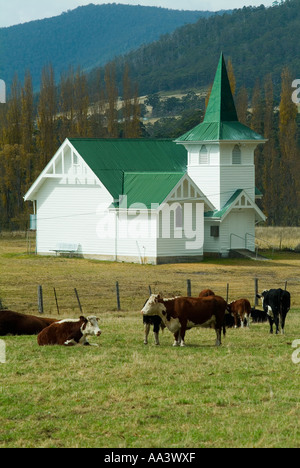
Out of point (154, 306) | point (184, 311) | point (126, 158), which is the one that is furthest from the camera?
point (126, 158)

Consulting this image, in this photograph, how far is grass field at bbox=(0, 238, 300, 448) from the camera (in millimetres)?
11258

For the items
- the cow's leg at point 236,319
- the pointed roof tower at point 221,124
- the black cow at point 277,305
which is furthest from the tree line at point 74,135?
the black cow at point 277,305

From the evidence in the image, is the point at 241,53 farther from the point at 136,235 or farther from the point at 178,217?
the point at 136,235

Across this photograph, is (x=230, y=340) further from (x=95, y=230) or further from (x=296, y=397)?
(x=95, y=230)

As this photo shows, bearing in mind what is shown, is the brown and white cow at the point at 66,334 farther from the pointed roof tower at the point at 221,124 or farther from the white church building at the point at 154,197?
the pointed roof tower at the point at 221,124

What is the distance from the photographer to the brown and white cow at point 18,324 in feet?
64.0

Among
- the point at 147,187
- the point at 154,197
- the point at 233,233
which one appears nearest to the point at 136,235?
the point at 154,197

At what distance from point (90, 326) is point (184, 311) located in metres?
1.72

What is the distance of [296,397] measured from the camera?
13227mm

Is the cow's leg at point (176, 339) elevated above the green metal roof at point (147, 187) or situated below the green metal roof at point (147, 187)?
below

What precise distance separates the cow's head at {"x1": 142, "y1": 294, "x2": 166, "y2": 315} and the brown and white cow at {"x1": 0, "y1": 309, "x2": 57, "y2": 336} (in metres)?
2.91

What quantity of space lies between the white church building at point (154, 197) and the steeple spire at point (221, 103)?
0.05 metres

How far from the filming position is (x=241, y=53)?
604 feet

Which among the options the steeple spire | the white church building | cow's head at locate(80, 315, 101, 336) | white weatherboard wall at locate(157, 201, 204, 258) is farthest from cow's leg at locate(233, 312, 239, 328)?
the steeple spire
